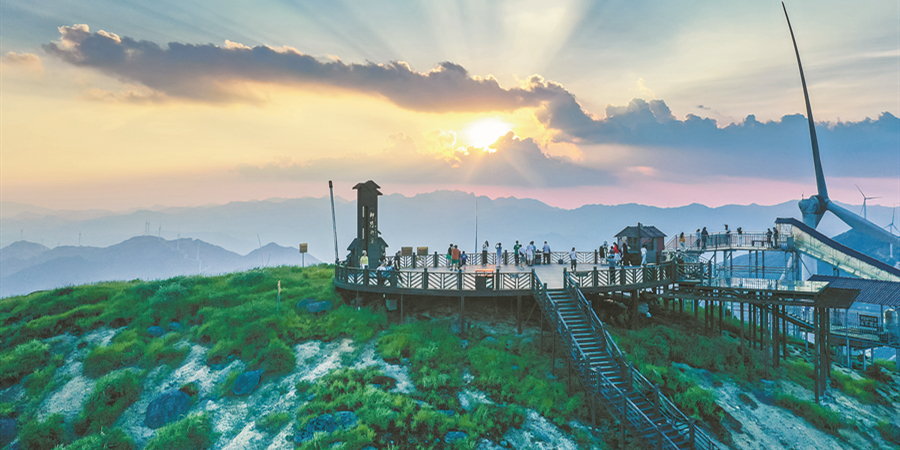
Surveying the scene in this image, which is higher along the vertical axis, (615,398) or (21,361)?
(21,361)

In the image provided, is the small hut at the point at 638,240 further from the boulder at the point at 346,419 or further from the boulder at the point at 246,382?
the boulder at the point at 246,382

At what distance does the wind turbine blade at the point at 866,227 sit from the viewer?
45.1 m

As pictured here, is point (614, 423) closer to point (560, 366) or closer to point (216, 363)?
point (560, 366)

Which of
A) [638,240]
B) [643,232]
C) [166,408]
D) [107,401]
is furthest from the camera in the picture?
[643,232]

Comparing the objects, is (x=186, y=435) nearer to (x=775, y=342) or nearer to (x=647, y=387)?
(x=647, y=387)

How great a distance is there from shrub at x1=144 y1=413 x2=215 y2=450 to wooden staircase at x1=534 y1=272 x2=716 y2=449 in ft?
52.6

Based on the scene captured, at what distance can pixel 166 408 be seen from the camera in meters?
19.9

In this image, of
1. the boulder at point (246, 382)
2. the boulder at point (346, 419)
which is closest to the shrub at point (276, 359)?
the boulder at point (246, 382)

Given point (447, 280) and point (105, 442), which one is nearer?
point (105, 442)

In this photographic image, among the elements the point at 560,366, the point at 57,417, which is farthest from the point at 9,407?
the point at 560,366

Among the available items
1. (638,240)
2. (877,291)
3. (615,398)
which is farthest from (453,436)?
(877,291)

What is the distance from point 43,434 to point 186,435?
A: 6716 millimetres

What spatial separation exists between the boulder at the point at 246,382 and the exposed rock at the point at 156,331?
7.89 meters

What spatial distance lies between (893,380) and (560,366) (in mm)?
25034
